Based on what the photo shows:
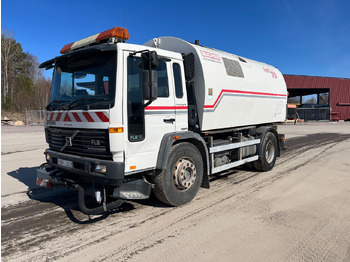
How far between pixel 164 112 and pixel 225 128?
2.24 m

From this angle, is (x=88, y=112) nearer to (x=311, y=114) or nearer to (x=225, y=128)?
(x=225, y=128)

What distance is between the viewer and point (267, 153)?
7.43 m

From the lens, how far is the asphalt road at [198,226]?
9.95 feet

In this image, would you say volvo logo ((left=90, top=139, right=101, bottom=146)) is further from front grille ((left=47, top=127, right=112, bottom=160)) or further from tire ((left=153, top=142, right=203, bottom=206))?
tire ((left=153, top=142, right=203, bottom=206))

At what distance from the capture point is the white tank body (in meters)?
4.98

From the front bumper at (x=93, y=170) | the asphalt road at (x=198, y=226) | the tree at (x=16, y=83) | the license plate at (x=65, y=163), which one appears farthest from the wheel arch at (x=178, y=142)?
the tree at (x=16, y=83)

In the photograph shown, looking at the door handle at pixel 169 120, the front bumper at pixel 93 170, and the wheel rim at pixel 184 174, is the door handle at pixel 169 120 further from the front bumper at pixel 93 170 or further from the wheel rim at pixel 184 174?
the front bumper at pixel 93 170

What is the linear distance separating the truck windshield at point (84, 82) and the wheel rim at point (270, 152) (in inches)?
206

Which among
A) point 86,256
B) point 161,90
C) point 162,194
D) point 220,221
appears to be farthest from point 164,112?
point 86,256

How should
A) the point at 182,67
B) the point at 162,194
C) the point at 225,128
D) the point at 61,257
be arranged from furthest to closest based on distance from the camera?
the point at 225,128, the point at 182,67, the point at 162,194, the point at 61,257

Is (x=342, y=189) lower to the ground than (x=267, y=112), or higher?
lower

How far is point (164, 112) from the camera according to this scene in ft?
13.9

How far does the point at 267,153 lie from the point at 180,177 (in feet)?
13.1

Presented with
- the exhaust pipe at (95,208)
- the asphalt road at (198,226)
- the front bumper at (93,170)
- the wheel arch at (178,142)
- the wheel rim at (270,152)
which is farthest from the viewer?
the wheel rim at (270,152)
